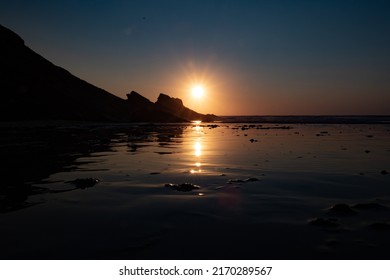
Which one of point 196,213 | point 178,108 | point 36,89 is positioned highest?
point 178,108

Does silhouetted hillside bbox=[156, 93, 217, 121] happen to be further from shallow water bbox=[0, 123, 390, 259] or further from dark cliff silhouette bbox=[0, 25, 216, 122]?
shallow water bbox=[0, 123, 390, 259]

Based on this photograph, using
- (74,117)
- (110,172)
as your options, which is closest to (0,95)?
(74,117)

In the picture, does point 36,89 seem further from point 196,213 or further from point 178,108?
point 178,108

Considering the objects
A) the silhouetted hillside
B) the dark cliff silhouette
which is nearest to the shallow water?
the dark cliff silhouette

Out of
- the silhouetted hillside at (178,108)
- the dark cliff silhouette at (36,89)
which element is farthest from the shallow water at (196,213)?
the silhouetted hillside at (178,108)

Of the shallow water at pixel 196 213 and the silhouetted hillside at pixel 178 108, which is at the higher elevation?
the silhouetted hillside at pixel 178 108

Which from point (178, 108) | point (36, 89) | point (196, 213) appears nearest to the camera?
point (196, 213)

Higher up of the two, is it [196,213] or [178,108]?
[178,108]

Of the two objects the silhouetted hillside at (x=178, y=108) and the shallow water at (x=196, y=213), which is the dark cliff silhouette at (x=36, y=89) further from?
the silhouetted hillside at (x=178, y=108)

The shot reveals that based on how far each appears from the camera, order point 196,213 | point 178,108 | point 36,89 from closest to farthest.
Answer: point 196,213, point 36,89, point 178,108

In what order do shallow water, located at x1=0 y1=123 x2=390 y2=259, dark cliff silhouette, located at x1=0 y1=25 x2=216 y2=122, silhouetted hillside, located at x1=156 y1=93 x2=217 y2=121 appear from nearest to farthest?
shallow water, located at x1=0 y1=123 x2=390 y2=259 < dark cliff silhouette, located at x1=0 y1=25 x2=216 y2=122 < silhouetted hillside, located at x1=156 y1=93 x2=217 y2=121

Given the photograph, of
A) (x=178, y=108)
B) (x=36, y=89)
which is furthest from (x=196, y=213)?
(x=178, y=108)

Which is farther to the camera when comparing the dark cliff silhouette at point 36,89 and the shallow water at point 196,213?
the dark cliff silhouette at point 36,89

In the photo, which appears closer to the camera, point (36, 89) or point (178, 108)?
point (36, 89)
